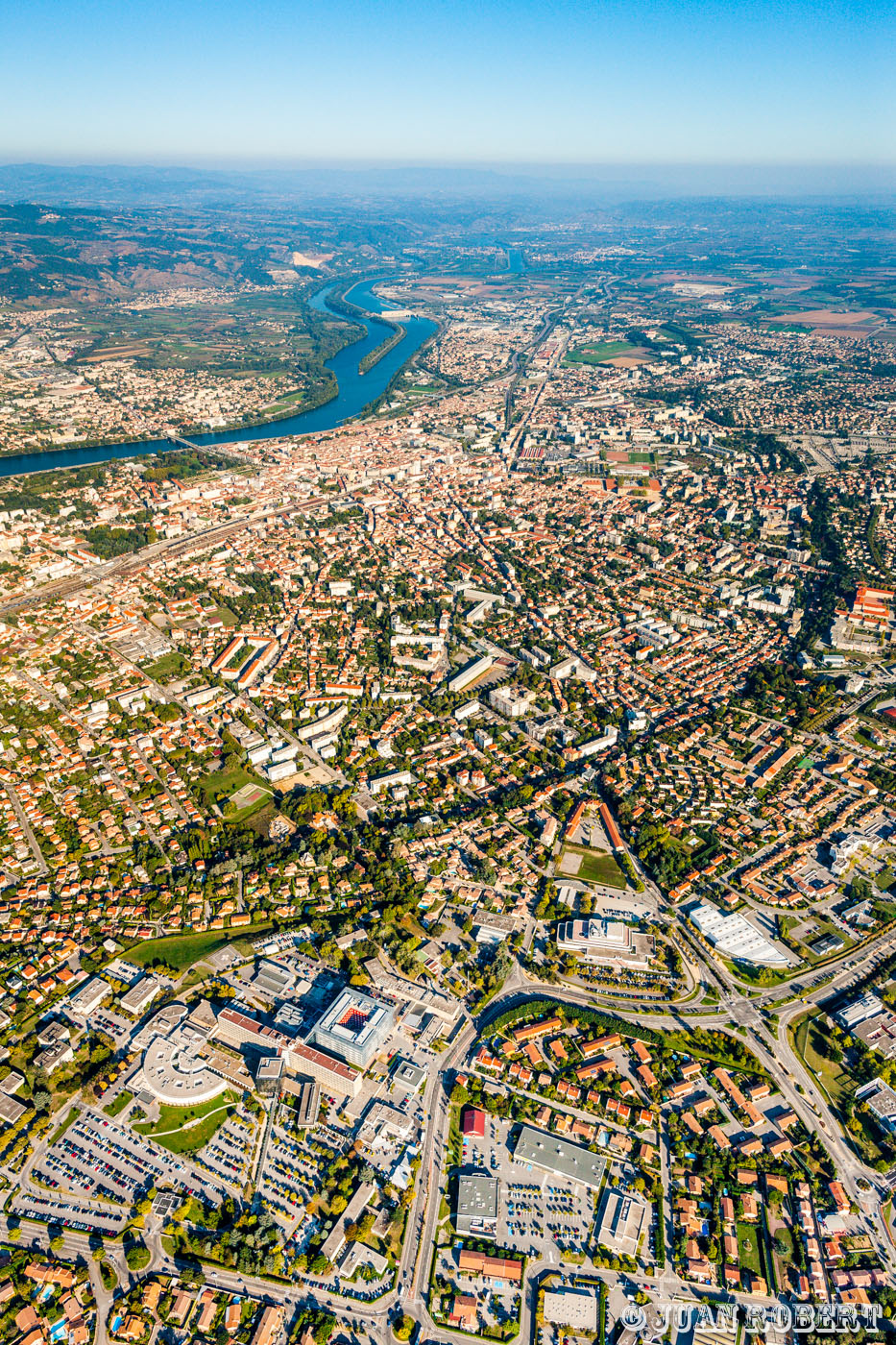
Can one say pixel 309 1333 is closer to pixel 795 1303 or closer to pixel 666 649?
pixel 795 1303

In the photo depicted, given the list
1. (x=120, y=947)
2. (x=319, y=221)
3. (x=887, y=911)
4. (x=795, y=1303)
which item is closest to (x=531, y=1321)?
(x=795, y=1303)

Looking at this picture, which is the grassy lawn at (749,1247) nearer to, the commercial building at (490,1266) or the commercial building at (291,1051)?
the commercial building at (490,1266)

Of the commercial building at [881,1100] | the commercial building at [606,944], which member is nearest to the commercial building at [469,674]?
the commercial building at [606,944]

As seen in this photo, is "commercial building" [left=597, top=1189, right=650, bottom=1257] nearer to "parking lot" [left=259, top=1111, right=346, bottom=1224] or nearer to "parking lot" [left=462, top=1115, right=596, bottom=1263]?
"parking lot" [left=462, top=1115, right=596, bottom=1263]

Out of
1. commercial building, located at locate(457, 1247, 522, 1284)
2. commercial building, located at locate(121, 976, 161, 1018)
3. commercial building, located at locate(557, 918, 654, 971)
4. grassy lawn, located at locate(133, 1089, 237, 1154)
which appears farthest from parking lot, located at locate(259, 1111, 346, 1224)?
commercial building, located at locate(557, 918, 654, 971)

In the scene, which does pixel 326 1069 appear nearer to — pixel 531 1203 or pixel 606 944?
pixel 531 1203

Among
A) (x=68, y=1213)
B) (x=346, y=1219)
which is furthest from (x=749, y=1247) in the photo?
(x=68, y=1213)
